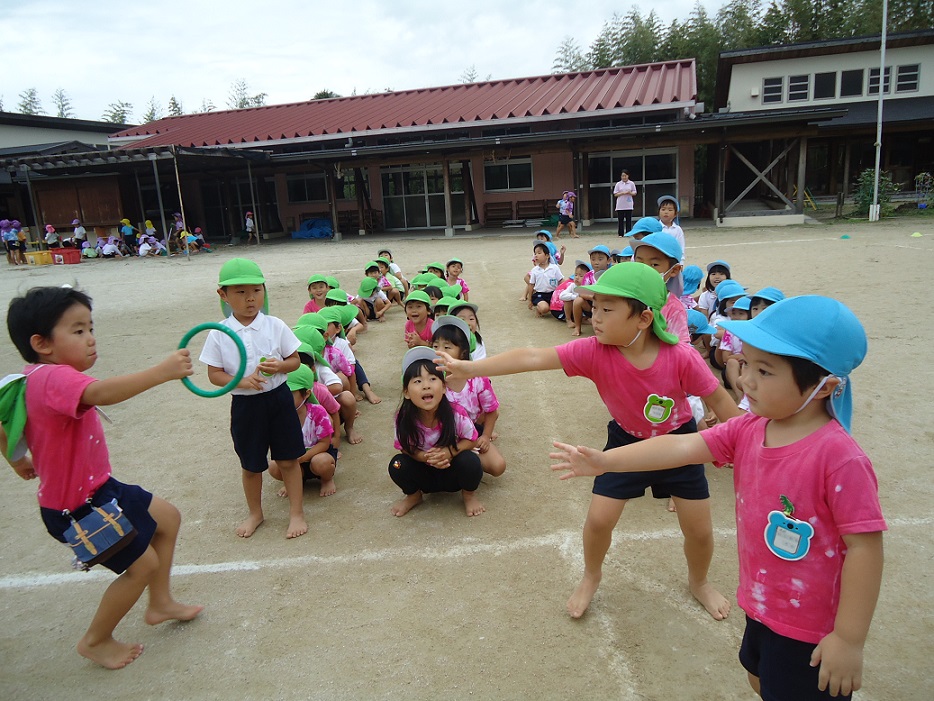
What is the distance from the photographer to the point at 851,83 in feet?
80.3

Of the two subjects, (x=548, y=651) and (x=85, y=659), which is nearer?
(x=548, y=651)

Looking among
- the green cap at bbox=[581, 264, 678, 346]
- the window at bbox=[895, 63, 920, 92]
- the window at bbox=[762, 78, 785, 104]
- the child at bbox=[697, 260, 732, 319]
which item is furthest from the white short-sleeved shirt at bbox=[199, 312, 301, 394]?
the window at bbox=[895, 63, 920, 92]

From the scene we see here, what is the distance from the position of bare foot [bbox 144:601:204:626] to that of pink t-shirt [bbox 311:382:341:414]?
1.74 meters

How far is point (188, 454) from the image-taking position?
505 centimetres

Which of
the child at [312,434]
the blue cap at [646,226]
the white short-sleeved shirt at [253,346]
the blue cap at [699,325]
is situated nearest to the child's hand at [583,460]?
the white short-sleeved shirt at [253,346]

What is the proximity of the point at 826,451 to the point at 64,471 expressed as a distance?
2.71m

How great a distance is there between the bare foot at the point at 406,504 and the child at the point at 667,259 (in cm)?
198

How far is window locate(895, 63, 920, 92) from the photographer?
23.9 meters

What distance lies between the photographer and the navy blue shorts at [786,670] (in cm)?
172

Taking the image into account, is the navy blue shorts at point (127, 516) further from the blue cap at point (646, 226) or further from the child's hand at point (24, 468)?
the blue cap at point (646, 226)

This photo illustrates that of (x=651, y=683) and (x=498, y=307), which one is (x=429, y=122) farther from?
(x=651, y=683)

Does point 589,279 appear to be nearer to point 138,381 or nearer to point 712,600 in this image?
point 712,600

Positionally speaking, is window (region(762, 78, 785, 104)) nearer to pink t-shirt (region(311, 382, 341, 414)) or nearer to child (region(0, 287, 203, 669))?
pink t-shirt (region(311, 382, 341, 414))

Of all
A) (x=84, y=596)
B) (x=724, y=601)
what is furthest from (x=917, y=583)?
(x=84, y=596)
